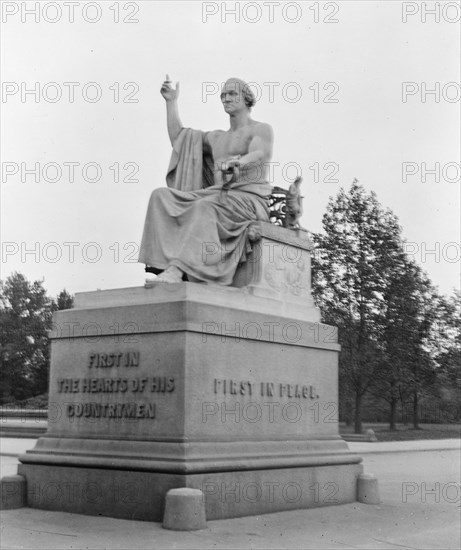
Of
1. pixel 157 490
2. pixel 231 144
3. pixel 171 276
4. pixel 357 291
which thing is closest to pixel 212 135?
pixel 231 144

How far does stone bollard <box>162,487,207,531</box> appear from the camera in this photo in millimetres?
7574

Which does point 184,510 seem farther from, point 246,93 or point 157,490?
point 246,93

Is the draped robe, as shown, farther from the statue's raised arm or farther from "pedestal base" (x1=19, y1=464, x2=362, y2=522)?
"pedestal base" (x1=19, y1=464, x2=362, y2=522)

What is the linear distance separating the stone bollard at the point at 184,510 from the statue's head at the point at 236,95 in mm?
5079

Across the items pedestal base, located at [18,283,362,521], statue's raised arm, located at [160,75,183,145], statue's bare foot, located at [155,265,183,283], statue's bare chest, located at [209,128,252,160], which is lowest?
pedestal base, located at [18,283,362,521]

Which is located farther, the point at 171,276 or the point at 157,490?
the point at 171,276

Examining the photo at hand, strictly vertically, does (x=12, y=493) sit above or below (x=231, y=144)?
below

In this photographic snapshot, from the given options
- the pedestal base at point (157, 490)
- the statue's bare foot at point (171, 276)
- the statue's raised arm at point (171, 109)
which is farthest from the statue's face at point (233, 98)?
the pedestal base at point (157, 490)

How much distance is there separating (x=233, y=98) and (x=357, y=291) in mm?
23936

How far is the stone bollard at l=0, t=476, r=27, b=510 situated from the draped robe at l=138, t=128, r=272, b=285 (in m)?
2.77

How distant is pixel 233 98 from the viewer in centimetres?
1066

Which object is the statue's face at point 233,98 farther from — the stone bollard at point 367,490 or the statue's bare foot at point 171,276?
the stone bollard at point 367,490

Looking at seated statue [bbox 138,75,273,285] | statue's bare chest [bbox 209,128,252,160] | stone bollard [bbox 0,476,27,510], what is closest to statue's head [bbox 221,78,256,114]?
seated statue [bbox 138,75,273,285]

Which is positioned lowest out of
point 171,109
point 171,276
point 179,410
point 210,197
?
point 179,410
